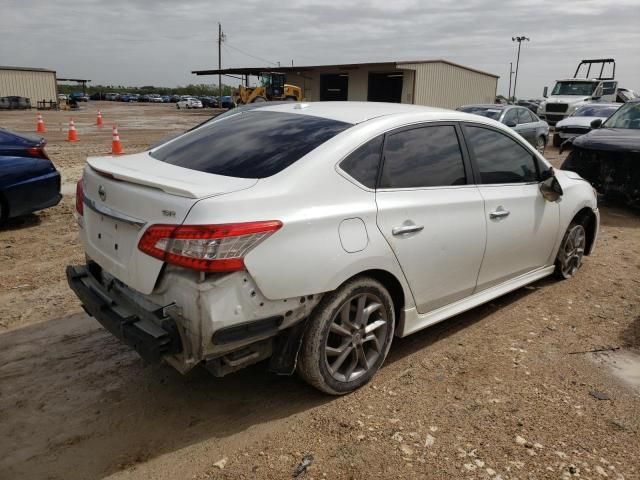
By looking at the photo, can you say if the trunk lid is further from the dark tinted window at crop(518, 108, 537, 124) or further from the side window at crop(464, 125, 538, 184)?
the dark tinted window at crop(518, 108, 537, 124)

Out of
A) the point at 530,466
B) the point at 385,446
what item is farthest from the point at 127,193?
the point at 530,466

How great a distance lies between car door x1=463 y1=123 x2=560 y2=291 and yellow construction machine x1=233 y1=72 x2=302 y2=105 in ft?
109

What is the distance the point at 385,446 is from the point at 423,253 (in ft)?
3.81

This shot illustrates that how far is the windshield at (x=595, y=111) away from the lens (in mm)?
17266

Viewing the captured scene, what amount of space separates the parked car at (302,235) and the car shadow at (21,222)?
4031 mm

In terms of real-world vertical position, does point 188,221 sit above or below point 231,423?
above

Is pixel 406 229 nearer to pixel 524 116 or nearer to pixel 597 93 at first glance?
pixel 524 116

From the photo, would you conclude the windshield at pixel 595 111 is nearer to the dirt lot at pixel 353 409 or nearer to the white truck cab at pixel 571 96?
the white truck cab at pixel 571 96

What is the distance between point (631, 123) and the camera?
30.3 feet

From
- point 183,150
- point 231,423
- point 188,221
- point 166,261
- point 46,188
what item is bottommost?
point 231,423

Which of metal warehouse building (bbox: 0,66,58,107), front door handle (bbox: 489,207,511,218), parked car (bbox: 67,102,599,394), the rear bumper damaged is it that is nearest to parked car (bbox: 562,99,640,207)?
parked car (bbox: 67,102,599,394)

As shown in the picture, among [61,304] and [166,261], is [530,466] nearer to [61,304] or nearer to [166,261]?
[166,261]

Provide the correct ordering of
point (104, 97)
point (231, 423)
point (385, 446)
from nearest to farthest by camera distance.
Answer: point (385, 446), point (231, 423), point (104, 97)

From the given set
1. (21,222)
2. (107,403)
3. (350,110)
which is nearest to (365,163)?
(350,110)
